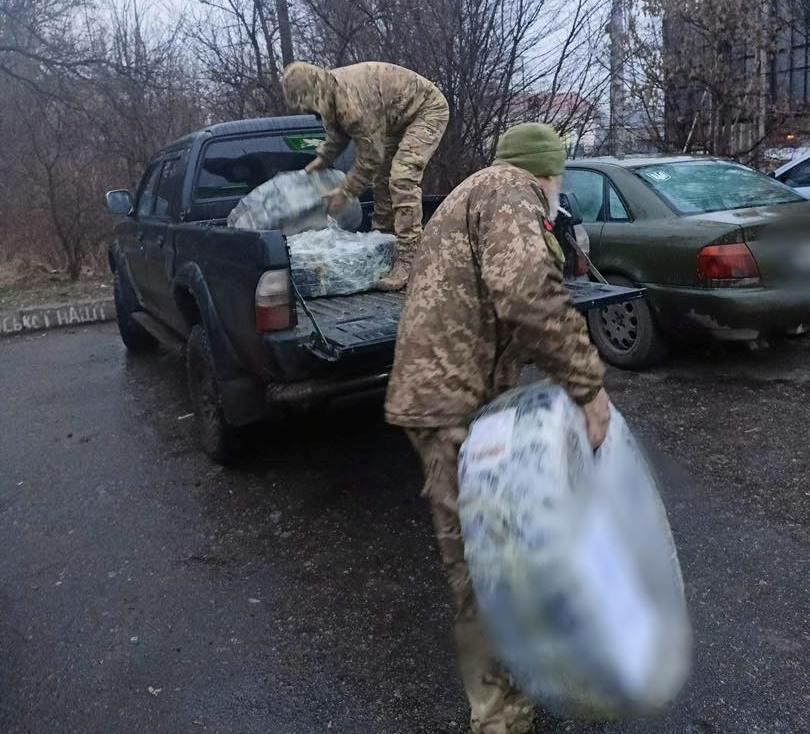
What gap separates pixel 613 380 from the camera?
5941mm

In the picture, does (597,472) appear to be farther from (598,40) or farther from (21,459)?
(598,40)

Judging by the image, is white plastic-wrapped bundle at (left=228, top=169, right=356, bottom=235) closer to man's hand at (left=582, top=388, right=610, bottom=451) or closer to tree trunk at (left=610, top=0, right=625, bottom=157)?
man's hand at (left=582, top=388, right=610, bottom=451)

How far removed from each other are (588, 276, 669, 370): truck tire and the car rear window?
0.72m

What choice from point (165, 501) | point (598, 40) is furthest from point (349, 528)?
point (598, 40)

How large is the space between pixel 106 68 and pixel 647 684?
46.9 ft

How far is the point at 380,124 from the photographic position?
5.13 metres

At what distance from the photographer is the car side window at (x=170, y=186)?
5676 millimetres

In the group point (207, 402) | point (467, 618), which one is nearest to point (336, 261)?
point (207, 402)

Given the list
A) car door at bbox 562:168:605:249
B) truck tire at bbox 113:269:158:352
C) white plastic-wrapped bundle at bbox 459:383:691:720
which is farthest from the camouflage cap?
truck tire at bbox 113:269:158:352

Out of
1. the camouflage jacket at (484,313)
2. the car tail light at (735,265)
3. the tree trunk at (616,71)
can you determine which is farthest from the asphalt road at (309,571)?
the tree trunk at (616,71)

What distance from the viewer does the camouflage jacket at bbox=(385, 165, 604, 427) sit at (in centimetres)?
213

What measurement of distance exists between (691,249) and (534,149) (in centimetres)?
346

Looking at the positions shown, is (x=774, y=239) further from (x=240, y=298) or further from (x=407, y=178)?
(x=240, y=298)

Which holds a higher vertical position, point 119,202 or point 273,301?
point 119,202
